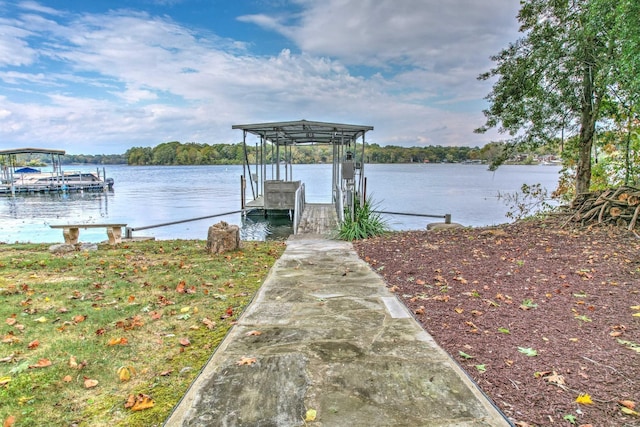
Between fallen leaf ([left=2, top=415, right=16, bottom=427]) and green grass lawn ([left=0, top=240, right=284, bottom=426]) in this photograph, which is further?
green grass lawn ([left=0, top=240, right=284, bottom=426])

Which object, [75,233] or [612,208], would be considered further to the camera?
[75,233]

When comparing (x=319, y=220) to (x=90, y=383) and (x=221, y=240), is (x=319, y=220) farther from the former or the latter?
(x=90, y=383)

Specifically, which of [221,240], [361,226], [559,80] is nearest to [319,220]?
[361,226]

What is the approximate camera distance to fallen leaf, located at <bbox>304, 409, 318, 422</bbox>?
1996mm

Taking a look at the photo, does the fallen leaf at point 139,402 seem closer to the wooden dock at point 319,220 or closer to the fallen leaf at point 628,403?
the fallen leaf at point 628,403

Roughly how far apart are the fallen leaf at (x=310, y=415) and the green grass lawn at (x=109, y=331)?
2.61 ft

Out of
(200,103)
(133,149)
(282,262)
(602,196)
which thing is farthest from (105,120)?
(133,149)

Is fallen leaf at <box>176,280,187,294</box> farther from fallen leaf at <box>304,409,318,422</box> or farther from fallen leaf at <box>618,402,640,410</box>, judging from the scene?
fallen leaf at <box>618,402,640,410</box>

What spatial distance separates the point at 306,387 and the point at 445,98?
23.4 m

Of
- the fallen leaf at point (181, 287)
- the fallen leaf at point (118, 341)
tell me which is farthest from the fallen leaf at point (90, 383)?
the fallen leaf at point (181, 287)

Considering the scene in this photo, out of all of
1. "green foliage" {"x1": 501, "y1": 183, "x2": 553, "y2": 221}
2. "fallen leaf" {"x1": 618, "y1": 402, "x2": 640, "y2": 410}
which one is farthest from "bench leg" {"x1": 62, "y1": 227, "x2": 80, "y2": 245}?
"green foliage" {"x1": 501, "y1": 183, "x2": 553, "y2": 221}

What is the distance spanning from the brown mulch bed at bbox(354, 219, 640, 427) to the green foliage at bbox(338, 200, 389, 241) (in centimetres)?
157

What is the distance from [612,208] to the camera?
748 centimetres

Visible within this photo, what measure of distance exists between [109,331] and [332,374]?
2.10 metres
